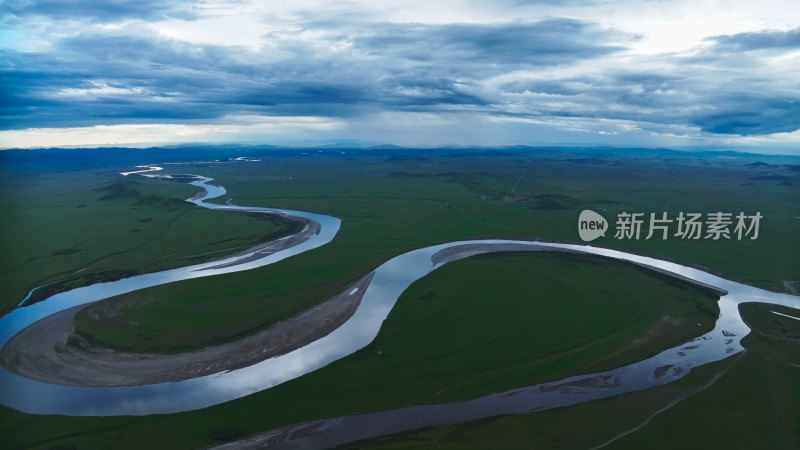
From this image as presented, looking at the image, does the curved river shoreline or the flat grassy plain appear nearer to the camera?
the flat grassy plain

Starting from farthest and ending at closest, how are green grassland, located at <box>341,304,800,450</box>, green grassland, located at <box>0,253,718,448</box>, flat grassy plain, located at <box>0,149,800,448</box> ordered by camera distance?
flat grassy plain, located at <box>0,149,800,448</box>, green grassland, located at <box>0,253,718,448</box>, green grassland, located at <box>341,304,800,450</box>

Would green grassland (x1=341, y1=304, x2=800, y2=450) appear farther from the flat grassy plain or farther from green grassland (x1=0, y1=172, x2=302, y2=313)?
green grassland (x1=0, y1=172, x2=302, y2=313)

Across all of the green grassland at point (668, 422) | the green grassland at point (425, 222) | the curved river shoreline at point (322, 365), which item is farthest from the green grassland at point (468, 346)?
the green grassland at point (425, 222)

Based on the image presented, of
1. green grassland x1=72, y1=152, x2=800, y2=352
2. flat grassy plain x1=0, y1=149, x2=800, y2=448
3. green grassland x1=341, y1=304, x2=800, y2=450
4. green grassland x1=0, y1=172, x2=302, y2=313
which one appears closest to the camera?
green grassland x1=341, y1=304, x2=800, y2=450

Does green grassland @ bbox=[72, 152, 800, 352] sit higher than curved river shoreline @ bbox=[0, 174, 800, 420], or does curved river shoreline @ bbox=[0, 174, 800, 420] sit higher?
green grassland @ bbox=[72, 152, 800, 352]

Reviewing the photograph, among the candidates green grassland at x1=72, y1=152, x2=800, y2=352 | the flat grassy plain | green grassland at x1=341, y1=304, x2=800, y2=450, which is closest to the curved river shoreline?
the flat grassy plain

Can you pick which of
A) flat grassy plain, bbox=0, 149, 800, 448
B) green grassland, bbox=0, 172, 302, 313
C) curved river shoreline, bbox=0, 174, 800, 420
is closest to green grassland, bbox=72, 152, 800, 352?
flat grassy plain, bbox=0, 149, 800, 448
